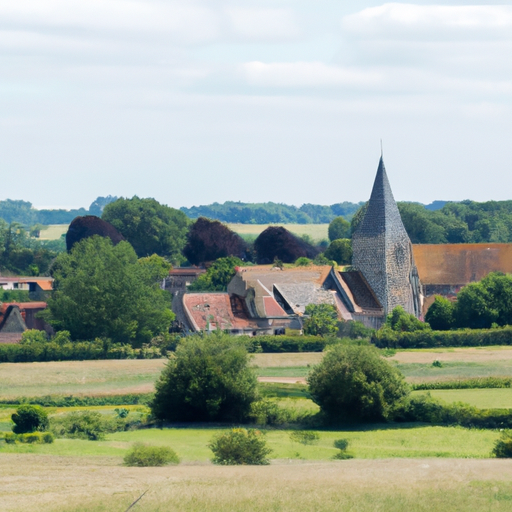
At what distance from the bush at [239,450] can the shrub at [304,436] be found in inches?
156

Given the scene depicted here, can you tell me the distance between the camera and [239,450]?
40750 millimetres

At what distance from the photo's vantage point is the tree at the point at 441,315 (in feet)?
271

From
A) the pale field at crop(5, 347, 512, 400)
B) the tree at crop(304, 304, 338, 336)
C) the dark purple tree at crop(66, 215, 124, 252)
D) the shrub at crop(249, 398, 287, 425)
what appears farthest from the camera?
the dark purple tree at crop(66, 215, 124, 252)

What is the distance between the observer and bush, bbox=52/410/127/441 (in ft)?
153

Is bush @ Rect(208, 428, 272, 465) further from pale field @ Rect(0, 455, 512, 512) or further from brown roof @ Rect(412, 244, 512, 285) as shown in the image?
brown roof @ Rect(412, 244, 512, 285)

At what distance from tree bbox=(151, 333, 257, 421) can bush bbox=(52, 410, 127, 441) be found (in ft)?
7.14

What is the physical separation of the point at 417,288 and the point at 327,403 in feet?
138

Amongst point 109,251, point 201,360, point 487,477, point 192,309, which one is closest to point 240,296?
point 192,309

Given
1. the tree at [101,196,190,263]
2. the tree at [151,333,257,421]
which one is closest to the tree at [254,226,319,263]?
the tree at [101,196,190,263]

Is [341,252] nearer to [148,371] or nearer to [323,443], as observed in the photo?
[148,371]

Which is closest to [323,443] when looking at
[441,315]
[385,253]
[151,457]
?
[151,457]

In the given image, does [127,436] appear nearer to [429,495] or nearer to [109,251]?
[429,495]

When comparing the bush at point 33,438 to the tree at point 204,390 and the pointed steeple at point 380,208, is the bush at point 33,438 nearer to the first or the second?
the tree at point 204,390

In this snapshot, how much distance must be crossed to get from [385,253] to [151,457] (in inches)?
2070
